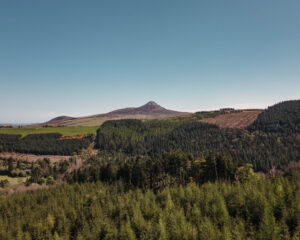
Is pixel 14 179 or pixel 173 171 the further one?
pixel 14 179

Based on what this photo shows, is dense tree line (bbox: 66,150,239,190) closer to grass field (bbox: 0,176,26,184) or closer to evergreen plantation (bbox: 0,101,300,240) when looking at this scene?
evergreen plantation (bbox: 0,101,300,240)

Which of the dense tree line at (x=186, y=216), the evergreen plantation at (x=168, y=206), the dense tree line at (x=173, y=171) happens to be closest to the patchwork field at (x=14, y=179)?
the evergreen plantation at (x=168, y=206)

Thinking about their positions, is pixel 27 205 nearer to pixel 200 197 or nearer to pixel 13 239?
pixel 13 239

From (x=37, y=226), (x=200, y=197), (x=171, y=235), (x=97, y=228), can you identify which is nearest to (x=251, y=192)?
(x=200, y=197)

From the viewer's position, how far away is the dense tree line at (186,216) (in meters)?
52.8

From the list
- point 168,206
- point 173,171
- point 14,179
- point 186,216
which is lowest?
point 14,179

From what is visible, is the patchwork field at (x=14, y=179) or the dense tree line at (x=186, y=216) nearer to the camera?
the dense tree line at (x=186, y=216)

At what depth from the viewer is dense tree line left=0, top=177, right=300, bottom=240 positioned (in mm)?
52781

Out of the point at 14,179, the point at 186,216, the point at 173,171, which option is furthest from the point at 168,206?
the point at 14,179

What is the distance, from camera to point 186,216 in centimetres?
6781

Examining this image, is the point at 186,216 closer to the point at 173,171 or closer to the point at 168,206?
the point at 168,206

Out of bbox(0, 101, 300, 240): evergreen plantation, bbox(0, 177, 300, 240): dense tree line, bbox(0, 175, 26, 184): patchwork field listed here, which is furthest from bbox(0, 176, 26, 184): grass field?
bbox(0, 177, 300, 240): dense tree line

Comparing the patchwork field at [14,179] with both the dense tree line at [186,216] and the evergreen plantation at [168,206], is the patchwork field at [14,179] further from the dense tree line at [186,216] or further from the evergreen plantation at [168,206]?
the dense tree line at [186,216]

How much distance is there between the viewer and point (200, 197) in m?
78.6
